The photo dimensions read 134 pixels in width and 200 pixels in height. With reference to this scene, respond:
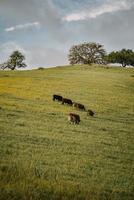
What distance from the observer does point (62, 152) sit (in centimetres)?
2092

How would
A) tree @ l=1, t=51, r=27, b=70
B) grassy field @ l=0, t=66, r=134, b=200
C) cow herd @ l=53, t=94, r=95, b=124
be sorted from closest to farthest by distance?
1. grassy field @ l=0, t=66, r=134, b=200
2. cow herd @ l=53, t=94, r=95, b=124
3. tree @ l=1, t=51, r=27, b=70

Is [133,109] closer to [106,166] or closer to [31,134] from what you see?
[31,134]

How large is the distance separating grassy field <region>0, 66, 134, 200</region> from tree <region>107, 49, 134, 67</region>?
104 m

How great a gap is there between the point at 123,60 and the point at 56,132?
124252mm

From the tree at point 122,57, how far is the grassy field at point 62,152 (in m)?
104

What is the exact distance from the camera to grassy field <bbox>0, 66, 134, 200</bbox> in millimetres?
12172

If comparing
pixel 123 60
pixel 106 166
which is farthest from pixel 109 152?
pixel 123 60

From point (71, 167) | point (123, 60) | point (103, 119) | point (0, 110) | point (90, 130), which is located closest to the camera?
point (71, 167)

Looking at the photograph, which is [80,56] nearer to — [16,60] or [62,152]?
[16,60]

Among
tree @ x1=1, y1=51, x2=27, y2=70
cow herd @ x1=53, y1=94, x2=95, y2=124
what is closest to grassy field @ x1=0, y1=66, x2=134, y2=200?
cow herd @ x1=53, y1=94, x2=95, y2=124

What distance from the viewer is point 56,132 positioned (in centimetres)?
2625

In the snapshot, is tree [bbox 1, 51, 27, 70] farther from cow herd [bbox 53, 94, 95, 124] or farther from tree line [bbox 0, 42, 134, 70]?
cow herd [bbox 53, 94, 95, 124]

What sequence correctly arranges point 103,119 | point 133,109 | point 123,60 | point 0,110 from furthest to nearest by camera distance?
point 123,60 → point 133,109 → point 103,119 → point 0,110

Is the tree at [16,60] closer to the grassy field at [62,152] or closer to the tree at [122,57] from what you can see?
the tree at [122,57]
